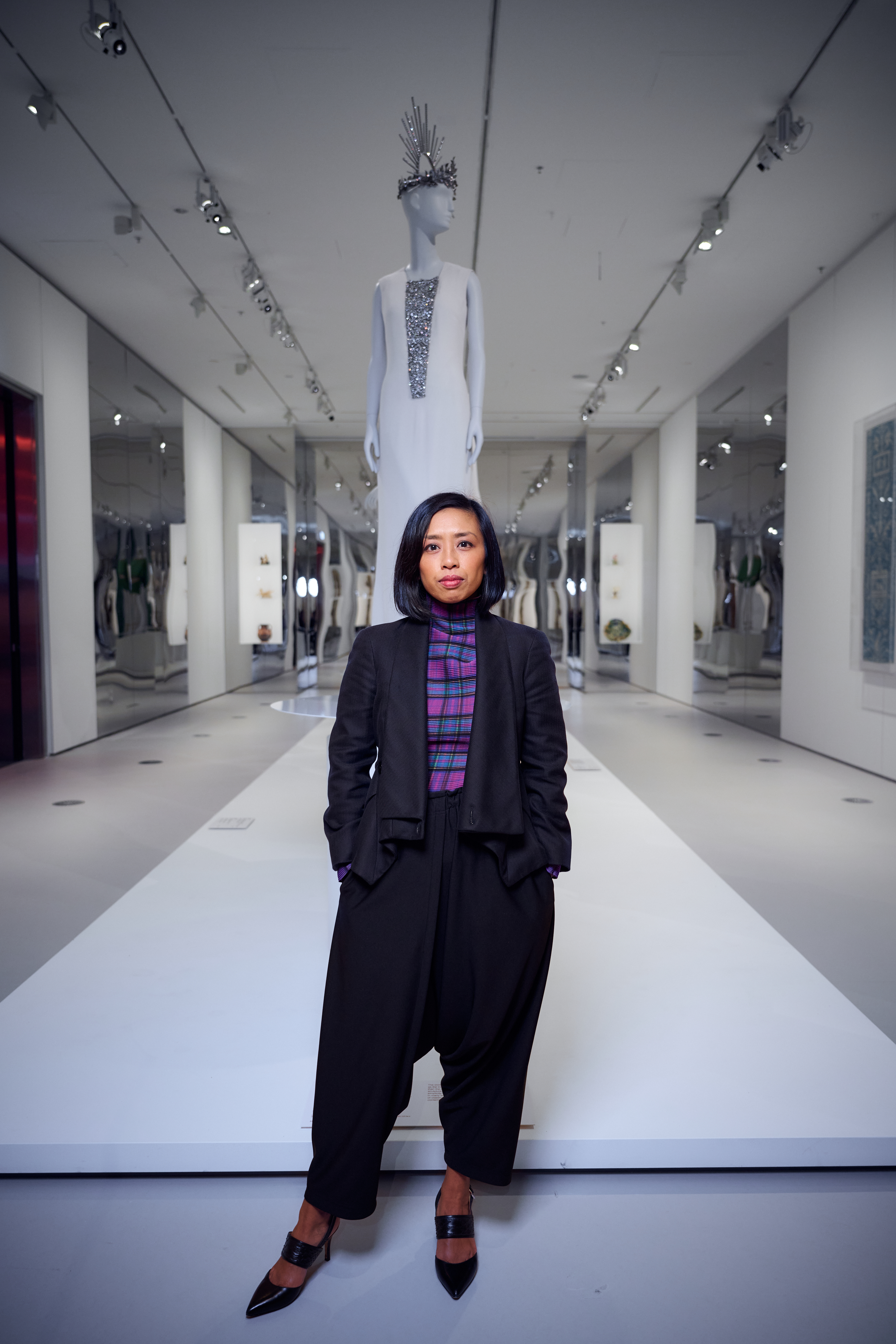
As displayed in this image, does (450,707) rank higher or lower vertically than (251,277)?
lower

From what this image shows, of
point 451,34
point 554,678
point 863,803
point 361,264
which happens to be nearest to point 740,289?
point 361,264

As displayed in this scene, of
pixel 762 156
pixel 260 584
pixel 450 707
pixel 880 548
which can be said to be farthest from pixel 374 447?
pixel 260 584

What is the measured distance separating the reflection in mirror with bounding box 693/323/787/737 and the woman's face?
803 cm

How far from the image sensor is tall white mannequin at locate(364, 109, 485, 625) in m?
3.39

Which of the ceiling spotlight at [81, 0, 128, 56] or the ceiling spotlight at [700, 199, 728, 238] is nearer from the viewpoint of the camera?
the ceiling spotlight at [81, 0, 128, 56]

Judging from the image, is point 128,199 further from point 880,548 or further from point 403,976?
point 403,976

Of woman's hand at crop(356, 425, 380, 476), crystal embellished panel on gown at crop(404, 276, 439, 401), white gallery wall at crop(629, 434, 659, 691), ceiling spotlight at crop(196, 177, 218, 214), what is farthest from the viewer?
white gallery wall at crop(629, 434, 659, 691)

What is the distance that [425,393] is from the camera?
3459 millimetres

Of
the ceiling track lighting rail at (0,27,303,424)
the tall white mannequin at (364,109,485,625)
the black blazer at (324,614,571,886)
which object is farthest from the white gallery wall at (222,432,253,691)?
the black blazer at (324,614,571,886)

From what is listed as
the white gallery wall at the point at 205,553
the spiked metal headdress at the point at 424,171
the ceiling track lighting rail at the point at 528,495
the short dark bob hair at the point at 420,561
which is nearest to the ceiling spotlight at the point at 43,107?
the spiked metal headdress at the point at 424,171

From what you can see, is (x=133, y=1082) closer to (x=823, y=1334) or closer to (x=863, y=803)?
(x=823, y=1334)

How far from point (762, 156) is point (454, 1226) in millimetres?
6252

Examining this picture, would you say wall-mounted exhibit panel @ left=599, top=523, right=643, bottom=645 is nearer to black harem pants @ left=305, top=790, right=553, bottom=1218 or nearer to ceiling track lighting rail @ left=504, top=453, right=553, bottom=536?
ceiling track lighting rail @ left=504, top=453, right=553, bottom=536

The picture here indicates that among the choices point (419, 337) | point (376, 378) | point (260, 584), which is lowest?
point (260, 584)
